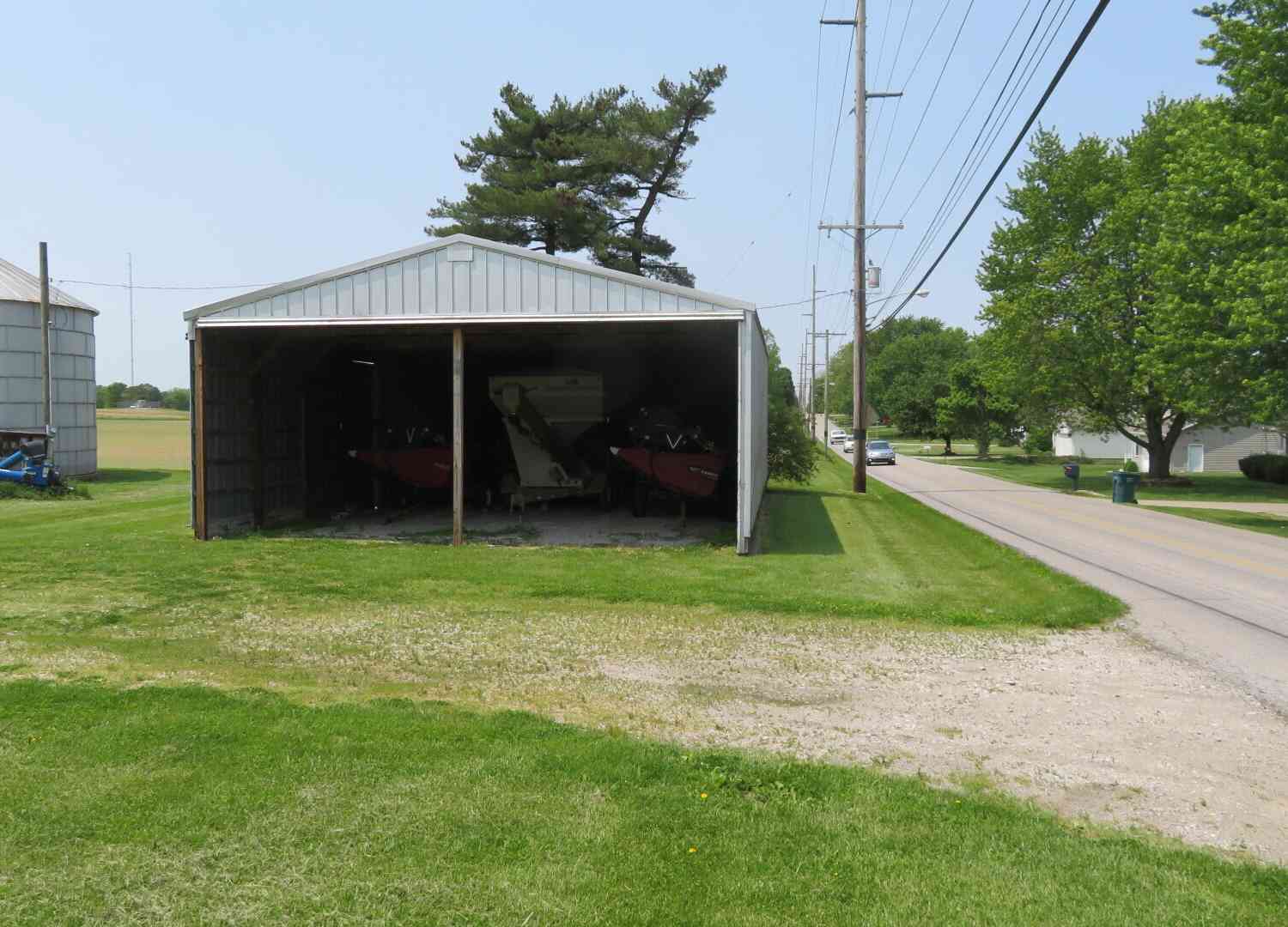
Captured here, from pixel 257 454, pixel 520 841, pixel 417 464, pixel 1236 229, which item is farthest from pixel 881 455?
pixel 520 841

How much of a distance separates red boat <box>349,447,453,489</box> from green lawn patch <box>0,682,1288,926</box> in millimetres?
14034

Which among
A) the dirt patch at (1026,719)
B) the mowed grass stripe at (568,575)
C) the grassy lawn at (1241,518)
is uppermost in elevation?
the mowed grass stripe at (568,575)

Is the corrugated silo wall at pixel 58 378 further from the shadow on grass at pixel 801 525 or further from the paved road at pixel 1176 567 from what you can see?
the paved road at pixel 1176 567

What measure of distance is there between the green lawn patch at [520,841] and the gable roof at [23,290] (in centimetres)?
2711

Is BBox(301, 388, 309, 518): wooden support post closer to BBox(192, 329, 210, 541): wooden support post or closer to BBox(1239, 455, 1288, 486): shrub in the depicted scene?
BBox(192, 329, 210, 541): wooden support post

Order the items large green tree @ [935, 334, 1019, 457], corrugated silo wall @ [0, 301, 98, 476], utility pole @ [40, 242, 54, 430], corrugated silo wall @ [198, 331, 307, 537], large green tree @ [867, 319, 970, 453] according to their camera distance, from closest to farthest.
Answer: corrugated silo wall @ [198, 331, 307, 537] → utility pole @ [40, 242, 54, 430] → corrugated silo wall @ [0, 301, 98, 476] → large green tree @ [935, 334, 1019, 457] → large green tree @ [867, 319, 970, 453]

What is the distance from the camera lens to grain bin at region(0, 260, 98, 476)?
28016 millimetres

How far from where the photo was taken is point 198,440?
15.8 m

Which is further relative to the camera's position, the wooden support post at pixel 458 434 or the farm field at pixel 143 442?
the farm field at pixel 143 442

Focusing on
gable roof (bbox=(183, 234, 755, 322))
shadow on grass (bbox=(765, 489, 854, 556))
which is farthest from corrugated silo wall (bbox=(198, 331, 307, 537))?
shadow on grass (bbox=(765, 489, 854, 556))

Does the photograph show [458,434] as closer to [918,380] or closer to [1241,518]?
[1241,518]

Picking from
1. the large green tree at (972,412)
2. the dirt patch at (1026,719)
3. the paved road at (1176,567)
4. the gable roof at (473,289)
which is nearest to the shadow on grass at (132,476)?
the gable roof at (473,289)

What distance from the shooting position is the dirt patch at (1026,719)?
5.25m

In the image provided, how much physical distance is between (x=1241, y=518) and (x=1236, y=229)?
632 cm
